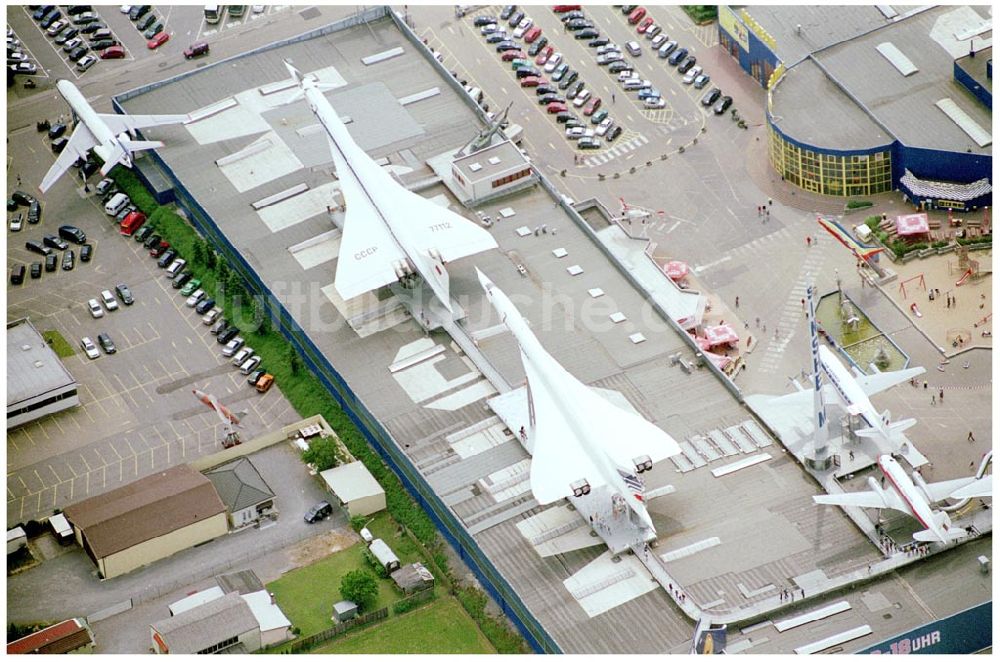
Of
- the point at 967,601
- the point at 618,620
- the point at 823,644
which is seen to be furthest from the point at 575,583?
the point at 967,601

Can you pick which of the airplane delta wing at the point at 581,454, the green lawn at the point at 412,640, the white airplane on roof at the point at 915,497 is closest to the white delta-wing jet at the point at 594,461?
the airplane delta wing at the point at 581,454

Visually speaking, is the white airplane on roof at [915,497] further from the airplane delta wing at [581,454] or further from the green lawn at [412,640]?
the green lawn at [412,640]

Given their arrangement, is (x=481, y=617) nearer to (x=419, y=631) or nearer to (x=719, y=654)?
(x=419, y=631)

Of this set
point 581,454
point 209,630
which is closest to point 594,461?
point 581,454

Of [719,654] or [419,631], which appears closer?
[719,654]

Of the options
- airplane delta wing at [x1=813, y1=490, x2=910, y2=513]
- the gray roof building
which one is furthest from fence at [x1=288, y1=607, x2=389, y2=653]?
airplane delta wing at [x1=813, y1=490, x2=910, y2=513]

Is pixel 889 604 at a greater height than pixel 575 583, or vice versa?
pixel 575 583
